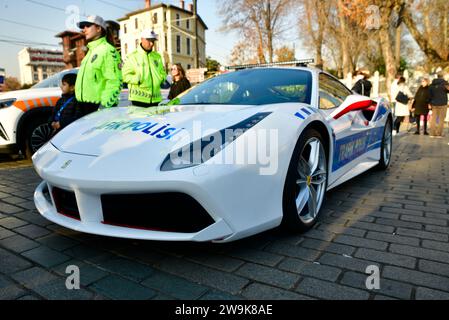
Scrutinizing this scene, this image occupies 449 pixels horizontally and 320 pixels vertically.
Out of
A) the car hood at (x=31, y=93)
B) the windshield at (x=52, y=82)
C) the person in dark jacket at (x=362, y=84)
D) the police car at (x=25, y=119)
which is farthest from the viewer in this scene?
the person in dark jacket at (x=362, y=84)

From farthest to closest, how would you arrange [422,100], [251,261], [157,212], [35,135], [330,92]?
[422,100] < [35,135] < [330,92] < [251,261] < [157,212]

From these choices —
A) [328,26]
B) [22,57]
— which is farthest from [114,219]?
[22,57]

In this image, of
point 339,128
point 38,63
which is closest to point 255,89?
point 339,128

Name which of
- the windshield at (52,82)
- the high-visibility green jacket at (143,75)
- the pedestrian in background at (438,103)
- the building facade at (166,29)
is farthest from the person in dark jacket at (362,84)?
the building facade at (166,29)

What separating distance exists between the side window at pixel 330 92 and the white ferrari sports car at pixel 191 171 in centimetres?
30

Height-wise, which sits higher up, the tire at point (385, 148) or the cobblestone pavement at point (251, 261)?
the tire at point (385, 148)

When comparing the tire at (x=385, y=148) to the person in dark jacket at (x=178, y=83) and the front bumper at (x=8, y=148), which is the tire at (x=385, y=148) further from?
the front bumper at (x=8, y=148)

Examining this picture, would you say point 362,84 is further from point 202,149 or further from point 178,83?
point 202,149

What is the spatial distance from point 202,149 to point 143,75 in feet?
8.96

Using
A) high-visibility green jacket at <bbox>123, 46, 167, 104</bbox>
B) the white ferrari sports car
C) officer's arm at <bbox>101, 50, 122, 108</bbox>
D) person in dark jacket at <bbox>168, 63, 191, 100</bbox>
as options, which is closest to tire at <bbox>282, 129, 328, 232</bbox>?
the white ferrari sports car

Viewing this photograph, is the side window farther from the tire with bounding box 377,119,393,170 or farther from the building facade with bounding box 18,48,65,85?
the building facade with bounding box 18,48,65,85

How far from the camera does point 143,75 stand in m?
4.27

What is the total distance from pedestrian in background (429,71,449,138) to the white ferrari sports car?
7.55m

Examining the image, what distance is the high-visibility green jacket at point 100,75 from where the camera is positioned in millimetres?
3598
